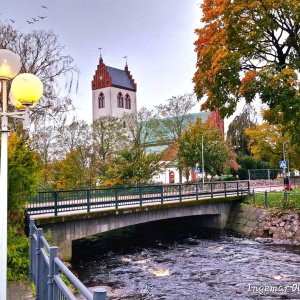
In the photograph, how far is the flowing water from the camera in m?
12.0

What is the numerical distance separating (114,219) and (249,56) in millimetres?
12287

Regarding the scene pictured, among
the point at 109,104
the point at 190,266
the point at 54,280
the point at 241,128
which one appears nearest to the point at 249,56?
the point at 190,266

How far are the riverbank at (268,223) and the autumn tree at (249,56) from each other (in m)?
5.01

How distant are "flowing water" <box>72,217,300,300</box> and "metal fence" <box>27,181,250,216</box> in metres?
2.50

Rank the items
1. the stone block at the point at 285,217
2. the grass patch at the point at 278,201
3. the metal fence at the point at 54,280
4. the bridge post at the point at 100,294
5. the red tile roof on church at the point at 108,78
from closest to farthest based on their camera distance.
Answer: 1. the bridge post at the point at 100,294
2. the metal fence at the point at 54,280
3. the stone block at the point at 285,217
4. the grass patch at the point at 278,201
5. the red tile roof on church at the point at 108,78

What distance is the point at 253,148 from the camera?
42.4 meters

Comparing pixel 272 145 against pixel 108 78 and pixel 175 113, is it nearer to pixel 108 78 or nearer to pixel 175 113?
pixel 175 113

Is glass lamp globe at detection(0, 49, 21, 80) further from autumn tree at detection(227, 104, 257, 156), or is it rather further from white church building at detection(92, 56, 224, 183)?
white church building at detection(92, 56, 224, 183)

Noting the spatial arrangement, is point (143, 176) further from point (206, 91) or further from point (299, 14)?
point (299, 14)

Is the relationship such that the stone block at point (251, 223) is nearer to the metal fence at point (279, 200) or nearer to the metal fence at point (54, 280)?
the metal fence at point (279, 200)

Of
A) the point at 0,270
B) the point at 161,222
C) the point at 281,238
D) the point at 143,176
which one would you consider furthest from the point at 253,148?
the point at 0,270

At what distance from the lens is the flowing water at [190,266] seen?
39.5ft

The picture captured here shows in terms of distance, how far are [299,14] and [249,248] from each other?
12454 mm

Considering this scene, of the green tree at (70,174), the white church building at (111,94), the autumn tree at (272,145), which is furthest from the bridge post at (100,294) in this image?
the white church building at (111,94)
